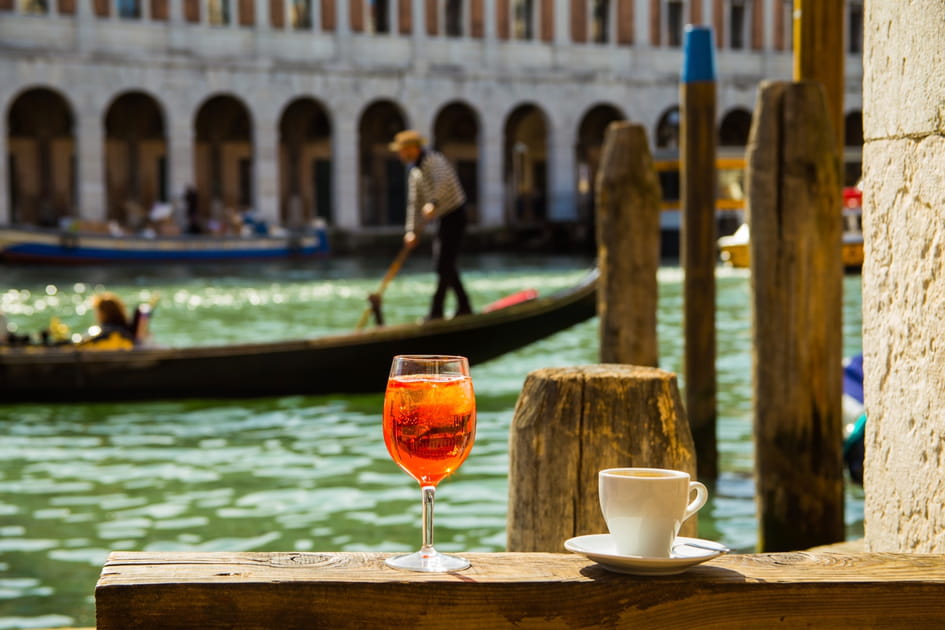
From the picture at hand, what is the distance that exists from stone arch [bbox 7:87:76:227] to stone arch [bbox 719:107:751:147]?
16.8 metres

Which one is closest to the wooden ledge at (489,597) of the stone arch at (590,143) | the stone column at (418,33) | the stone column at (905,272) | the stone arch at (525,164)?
the stone column at (905,272)

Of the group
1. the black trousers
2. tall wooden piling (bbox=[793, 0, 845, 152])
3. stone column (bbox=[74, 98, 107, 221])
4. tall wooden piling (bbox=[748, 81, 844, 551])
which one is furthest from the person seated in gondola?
stone column (bbox=[74, 98, 107, 221])

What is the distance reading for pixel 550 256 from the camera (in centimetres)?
3216

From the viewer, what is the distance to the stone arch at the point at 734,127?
38.7 meters

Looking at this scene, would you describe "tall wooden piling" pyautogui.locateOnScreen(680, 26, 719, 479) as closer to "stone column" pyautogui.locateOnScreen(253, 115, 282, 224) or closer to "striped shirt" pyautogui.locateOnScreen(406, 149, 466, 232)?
"striped shirt" pyautogui.locateOnScreen(406, 149, 466, 232)

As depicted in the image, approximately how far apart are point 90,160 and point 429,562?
29844mm

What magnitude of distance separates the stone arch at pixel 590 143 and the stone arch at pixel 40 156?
A: 12.4 m

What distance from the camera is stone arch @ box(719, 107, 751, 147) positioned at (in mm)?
38719

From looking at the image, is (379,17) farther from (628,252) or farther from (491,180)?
(628,252)

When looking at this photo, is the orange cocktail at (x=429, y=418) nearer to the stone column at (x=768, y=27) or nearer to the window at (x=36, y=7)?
the window at (x=36, y=7)

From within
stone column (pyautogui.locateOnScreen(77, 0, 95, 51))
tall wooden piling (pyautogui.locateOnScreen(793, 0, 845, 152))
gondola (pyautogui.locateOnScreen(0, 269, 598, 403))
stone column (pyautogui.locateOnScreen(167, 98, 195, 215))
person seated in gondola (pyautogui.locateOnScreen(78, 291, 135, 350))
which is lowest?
gondola (pyautogui.locateOnScreen(0, 269, 598, 403))

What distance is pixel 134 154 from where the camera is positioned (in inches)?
1305

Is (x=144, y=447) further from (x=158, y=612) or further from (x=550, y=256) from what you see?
(x=550, y=256)

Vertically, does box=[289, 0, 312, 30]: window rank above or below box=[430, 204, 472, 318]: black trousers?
above
